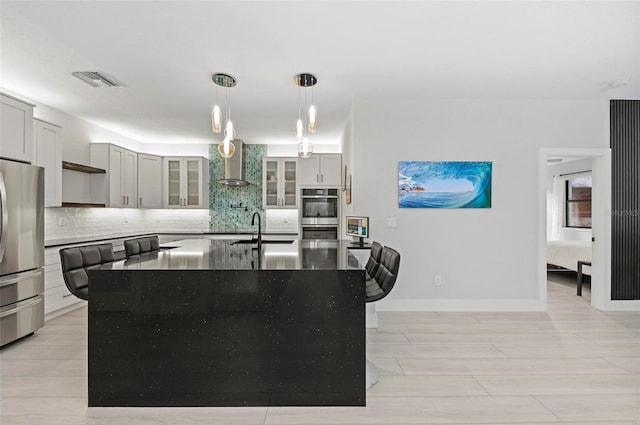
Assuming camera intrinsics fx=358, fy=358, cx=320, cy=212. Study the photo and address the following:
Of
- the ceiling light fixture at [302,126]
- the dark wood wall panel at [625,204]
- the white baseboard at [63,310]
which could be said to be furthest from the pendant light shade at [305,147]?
the dark wood wall panel at [625,204]

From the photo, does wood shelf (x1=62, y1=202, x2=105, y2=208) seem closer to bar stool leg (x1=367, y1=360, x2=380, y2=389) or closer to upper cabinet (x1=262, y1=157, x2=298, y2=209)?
upper cabinet (x1=262, y1=157, x2=298, y2=209)

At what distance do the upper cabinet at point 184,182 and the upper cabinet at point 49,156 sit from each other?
2.20 metres

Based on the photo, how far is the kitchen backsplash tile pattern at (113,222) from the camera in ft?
15.7

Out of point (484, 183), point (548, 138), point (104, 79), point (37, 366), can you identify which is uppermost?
point (104, 79)

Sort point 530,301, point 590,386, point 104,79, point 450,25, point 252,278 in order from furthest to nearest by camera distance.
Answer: point 530,301 < point 104,79 < point 450,25 < point 590,386 < point 252,278

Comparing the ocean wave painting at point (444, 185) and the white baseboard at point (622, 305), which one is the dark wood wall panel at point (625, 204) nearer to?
the white baseboard at point (622, 305)

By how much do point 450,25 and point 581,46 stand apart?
1256 mm

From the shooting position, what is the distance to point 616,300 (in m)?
4.39

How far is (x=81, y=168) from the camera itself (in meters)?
4.96

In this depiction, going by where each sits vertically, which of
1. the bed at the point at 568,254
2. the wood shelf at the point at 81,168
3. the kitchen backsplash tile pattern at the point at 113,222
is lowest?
the bed at the point at 568,254

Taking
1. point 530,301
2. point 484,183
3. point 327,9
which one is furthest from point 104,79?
point 530,301

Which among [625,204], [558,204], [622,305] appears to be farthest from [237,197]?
[558,204]

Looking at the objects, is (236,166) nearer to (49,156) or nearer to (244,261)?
(49,156)

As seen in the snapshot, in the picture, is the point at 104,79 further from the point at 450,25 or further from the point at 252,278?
the point at 450,25
